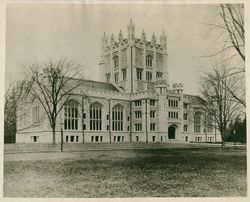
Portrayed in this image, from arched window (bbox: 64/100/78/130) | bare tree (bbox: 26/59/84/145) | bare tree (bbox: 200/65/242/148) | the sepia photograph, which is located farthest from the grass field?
arched window (bbox: 64/100/78/130)

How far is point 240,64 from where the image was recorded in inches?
180

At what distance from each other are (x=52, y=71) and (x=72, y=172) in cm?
163

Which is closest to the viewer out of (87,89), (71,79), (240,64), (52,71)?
(240,64)

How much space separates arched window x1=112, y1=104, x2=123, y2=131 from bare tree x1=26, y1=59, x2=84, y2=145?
1122 mm

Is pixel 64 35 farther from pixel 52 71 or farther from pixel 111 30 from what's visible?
pixel 52 71

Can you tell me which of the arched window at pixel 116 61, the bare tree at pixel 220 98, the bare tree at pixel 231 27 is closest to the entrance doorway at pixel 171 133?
the bare tree at pixel 220 98

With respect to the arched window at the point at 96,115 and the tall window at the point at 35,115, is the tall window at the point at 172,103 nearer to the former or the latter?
the arched window at the point at 96,115

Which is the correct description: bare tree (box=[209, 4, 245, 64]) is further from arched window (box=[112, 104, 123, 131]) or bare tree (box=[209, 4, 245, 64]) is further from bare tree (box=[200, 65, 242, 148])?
arched window (box=[112, 104, 123, 131])

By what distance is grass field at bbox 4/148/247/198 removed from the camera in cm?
398

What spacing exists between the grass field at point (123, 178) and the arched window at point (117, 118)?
93.6 inches

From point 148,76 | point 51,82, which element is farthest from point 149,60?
point 51,82

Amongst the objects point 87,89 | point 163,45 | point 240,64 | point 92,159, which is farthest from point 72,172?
point 87,89

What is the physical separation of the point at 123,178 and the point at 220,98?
226 cm

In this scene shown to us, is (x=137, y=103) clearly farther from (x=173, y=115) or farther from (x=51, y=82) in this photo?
(x=51, y=82)
